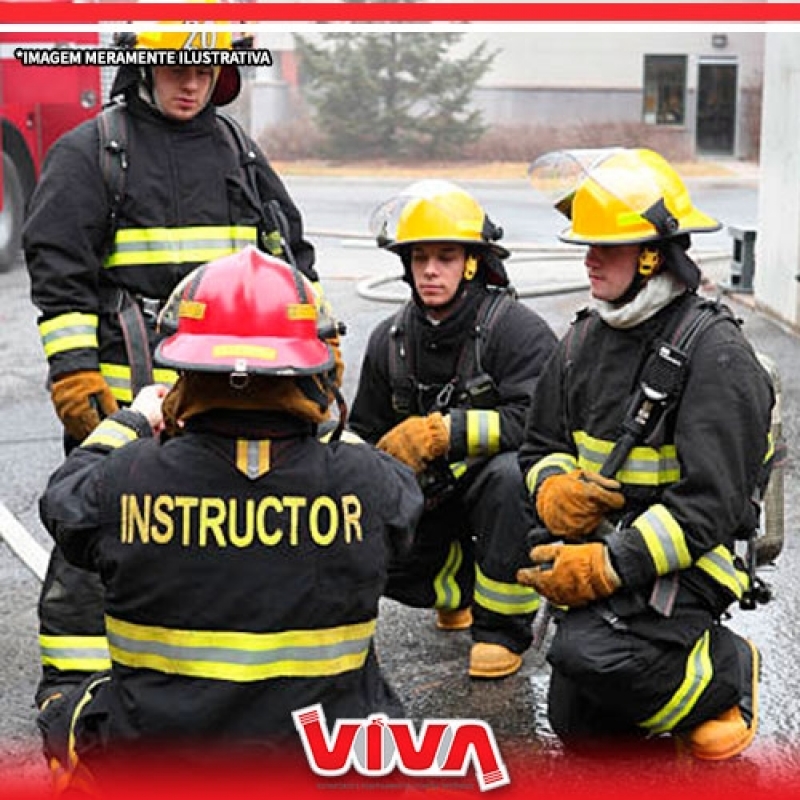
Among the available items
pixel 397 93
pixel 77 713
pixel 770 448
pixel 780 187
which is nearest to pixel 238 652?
pixel 77 713

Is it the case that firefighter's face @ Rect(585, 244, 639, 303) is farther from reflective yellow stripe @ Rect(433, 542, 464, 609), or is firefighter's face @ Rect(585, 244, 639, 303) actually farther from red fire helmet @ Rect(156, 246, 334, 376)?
reflective yellow stripe @ Rect(433, 542, 464, 609)

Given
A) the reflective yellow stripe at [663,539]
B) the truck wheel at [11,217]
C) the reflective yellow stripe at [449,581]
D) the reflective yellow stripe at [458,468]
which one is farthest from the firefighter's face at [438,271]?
the truck wheel at [11,217]

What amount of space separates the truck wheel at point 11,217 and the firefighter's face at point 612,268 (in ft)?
29.8

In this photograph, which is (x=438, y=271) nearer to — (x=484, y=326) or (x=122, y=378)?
(x=484, y=326)

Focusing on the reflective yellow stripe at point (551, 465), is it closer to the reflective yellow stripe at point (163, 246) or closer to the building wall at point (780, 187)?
the reflective yellow stripe at point (163, 246)

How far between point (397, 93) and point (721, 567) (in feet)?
69.7

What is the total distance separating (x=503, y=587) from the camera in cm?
404

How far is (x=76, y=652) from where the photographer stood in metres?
3.61

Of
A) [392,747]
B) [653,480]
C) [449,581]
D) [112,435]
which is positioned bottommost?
[449,581]

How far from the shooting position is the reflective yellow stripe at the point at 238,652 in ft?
8.19

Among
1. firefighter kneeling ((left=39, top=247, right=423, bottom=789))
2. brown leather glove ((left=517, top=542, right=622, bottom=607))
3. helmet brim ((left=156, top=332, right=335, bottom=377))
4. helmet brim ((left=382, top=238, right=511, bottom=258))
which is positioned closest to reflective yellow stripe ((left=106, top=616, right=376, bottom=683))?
firefighter kneeling ((left=39, top=247, right=423, bottom=789))

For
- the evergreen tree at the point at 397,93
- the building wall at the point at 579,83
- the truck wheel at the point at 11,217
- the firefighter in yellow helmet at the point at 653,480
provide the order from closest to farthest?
the firefighter in yellow helmet at the point at 653,480 < the truck wheel at the point at 11,217 < the evergreen tree at the point at 397,93 < the building wall at the point at 579,83

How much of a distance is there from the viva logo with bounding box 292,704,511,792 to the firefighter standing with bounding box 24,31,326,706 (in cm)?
113

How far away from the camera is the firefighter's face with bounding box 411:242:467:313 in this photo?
409cm
